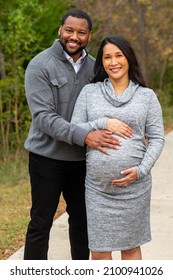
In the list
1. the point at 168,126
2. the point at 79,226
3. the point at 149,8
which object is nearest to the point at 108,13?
the point at 149,8

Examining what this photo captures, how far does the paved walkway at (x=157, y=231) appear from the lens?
511 cm

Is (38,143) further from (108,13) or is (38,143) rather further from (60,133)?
(108,13)

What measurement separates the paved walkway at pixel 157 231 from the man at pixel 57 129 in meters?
1.06

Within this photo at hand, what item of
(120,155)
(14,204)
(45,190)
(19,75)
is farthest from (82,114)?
(19,75)

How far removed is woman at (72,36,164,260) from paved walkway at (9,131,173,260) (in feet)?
4.40

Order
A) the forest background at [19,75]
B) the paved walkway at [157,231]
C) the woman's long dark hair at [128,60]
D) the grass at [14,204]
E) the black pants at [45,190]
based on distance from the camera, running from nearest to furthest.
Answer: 1. the woman's long dark hair at [128,60]
2. the black pants at [45,190]
3. the paved walkway at [157,231]
4. the grass at [14,204]
5. the forest background at [19,75]

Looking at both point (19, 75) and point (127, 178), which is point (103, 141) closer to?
point (127, 178)

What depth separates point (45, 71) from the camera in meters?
3.84

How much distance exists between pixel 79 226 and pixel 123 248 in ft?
2.19

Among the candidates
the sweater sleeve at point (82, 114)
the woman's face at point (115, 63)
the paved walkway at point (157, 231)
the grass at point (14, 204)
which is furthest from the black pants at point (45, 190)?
the grass at point (14, 204)

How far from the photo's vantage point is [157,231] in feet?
18.9

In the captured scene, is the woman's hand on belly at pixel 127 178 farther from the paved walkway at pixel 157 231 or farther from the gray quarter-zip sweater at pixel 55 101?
the paved walkway at pixel 157 231

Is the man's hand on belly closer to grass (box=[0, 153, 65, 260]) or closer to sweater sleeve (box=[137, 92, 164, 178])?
sweater sleeve (box=[137, 92, 164, 178])

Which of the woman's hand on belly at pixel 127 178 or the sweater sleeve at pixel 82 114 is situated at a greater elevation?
the sweater sleeve at pixel 82 114
